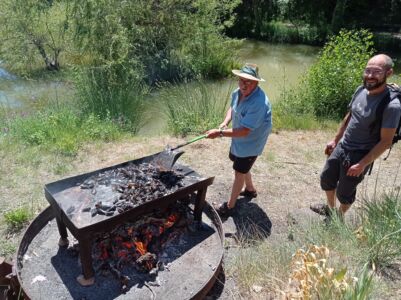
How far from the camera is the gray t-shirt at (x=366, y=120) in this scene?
129 inches

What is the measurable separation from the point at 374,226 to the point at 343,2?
2419 centimetres

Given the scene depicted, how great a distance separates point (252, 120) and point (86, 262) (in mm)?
2119

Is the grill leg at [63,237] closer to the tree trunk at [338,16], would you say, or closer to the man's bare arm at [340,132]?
the man's bare arm at [340,132]

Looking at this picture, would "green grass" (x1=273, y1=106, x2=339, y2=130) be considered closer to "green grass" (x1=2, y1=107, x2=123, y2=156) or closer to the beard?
"green grass" (x1=2, y1=107, x2=123, y2=156)

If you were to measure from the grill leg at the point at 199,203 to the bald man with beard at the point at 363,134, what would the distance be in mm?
1280

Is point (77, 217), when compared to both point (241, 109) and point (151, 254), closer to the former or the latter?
point (151, 254)

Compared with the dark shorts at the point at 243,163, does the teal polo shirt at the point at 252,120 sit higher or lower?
higher

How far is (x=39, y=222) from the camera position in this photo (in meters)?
3.74

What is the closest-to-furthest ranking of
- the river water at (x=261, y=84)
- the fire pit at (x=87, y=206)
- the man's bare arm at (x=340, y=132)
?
the fire pit at (x=87, y=206) < the man's bare arm at (x=340, y=132) < the river water at (x=261, y=84)

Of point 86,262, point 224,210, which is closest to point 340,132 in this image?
point 224,210

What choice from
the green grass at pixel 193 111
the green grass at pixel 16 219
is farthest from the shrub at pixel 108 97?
the green grass at pixel 16 219

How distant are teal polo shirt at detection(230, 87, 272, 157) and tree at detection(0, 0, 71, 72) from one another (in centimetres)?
1059

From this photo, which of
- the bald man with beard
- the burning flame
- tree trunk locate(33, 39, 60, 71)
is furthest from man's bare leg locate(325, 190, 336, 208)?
tree trunk locate(33, 39, 60, 71)

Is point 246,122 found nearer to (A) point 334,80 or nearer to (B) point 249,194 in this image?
(B) point 249,194
